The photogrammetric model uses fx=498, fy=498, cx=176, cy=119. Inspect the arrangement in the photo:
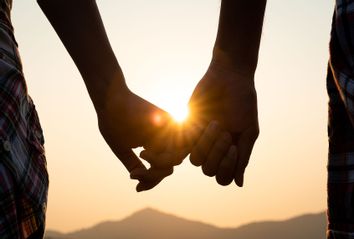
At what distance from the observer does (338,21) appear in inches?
60.2

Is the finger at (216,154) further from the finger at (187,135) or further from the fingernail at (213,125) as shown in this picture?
the finger at (187,135)

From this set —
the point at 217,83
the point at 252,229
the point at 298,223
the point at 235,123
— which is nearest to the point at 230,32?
the point at 217,83

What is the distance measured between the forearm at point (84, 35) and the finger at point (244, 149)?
37.3 inches

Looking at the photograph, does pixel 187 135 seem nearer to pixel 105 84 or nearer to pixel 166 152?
pixel 166 152

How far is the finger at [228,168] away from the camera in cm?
314

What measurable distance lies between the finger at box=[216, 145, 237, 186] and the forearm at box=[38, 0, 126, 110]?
0.91 m

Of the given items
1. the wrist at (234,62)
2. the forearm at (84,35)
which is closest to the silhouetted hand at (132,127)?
the forearm at (84,35)

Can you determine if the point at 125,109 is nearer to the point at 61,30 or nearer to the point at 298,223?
the point at 61,30

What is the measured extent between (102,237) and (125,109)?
174473 mm

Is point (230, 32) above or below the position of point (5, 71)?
above

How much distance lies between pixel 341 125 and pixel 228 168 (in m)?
1.43

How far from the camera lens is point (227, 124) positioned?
128 inches

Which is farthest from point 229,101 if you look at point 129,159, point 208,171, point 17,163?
point 17,163

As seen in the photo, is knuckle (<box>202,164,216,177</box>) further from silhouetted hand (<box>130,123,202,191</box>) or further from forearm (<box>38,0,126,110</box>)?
forearm (<box>38,0,126,110</box>)
